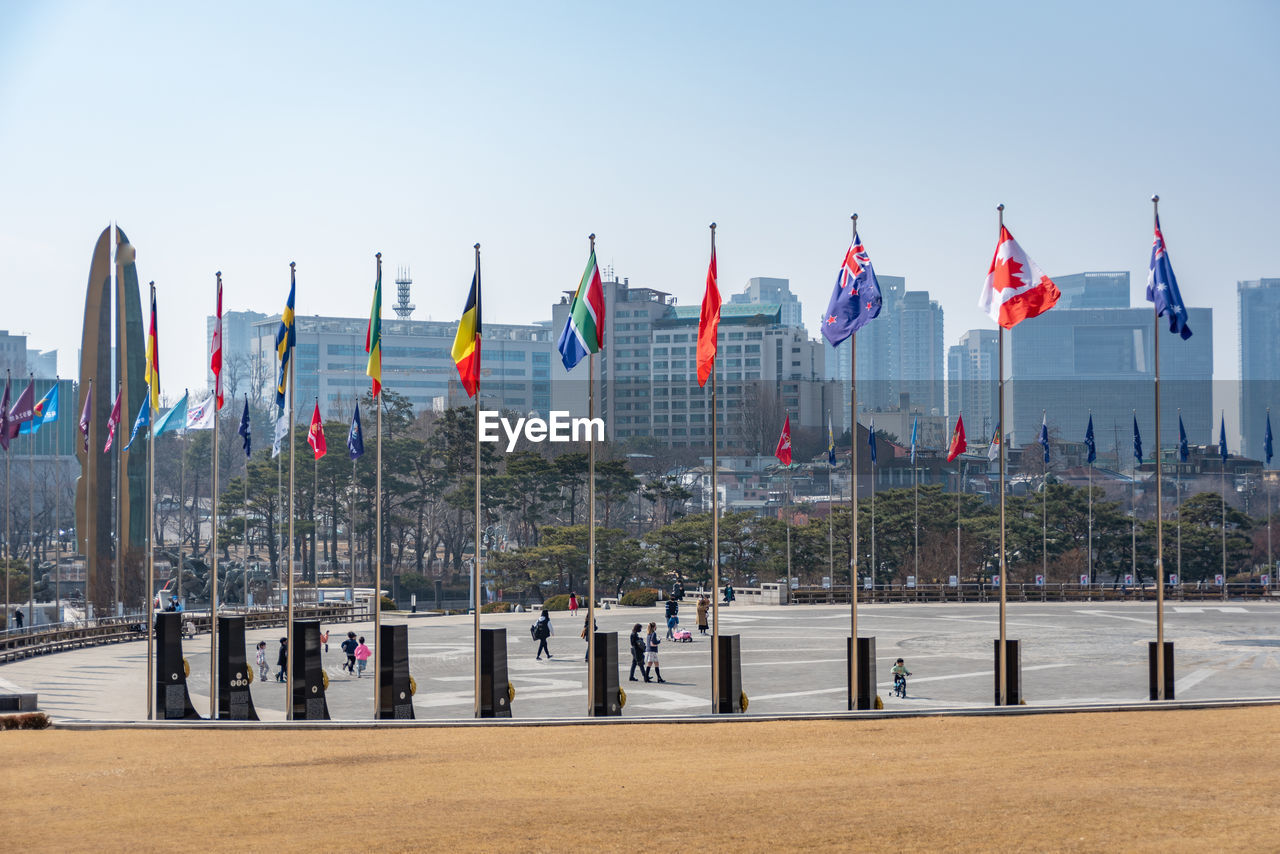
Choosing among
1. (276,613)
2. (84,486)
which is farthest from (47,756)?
(84,486)

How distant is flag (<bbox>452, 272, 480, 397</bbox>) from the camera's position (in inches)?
1176

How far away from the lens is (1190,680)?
118 feet

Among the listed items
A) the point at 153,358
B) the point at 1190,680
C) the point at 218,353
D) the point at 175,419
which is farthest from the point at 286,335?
the point at 1190,680

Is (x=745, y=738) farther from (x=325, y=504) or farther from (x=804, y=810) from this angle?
(x=325, y=504)

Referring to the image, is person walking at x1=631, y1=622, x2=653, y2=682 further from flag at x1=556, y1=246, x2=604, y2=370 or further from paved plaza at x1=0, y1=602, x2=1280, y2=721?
flag at x1=556, y1=246, x2=604, y2=370

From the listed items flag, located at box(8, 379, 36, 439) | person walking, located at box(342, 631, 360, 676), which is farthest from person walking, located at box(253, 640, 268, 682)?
flag, located at box(8, 379, 36, 439)

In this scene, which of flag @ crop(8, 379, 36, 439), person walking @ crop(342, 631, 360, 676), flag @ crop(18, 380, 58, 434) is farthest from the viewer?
flag @ crop(18, 380, 58, 434)

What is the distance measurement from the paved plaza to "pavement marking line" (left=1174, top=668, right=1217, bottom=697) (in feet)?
0.18

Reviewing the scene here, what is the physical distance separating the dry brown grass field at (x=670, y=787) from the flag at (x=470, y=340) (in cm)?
856

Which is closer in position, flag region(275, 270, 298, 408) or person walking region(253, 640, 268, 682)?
flag region(275, 270, 298, 408)

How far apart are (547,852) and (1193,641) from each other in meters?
40.7

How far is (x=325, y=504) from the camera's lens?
97688 mm

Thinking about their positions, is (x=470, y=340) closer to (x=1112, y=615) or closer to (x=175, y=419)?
(x=175, y=419)

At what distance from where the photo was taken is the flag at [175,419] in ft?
142
